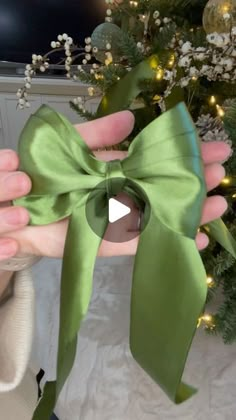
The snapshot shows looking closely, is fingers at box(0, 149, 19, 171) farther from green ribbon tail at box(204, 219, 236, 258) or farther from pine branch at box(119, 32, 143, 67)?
pine branch at box(119, 32, 143, 67)

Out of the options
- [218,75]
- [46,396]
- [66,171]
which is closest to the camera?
[66,171]

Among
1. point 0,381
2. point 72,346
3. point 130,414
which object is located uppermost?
point 72,346

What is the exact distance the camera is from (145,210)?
37cm

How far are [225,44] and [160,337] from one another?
1.21ft

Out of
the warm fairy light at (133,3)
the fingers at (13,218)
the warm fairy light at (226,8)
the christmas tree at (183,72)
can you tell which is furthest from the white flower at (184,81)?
the fingers at (13,218)

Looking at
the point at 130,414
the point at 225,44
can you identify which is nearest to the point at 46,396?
the point at 130,414

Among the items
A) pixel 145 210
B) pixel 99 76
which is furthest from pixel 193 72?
pixel 145 210

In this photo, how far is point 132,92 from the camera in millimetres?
532

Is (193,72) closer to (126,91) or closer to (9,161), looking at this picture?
(126,91)

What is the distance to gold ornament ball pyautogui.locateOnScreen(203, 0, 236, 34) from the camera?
0.61m

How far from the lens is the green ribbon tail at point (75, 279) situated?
0.37m

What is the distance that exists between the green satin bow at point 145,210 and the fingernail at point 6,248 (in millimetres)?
30

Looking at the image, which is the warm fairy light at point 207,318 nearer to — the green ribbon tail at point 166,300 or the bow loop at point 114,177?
the green ribbon tail at point 166,300

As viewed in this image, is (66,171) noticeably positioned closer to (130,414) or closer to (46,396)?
(46,396)
